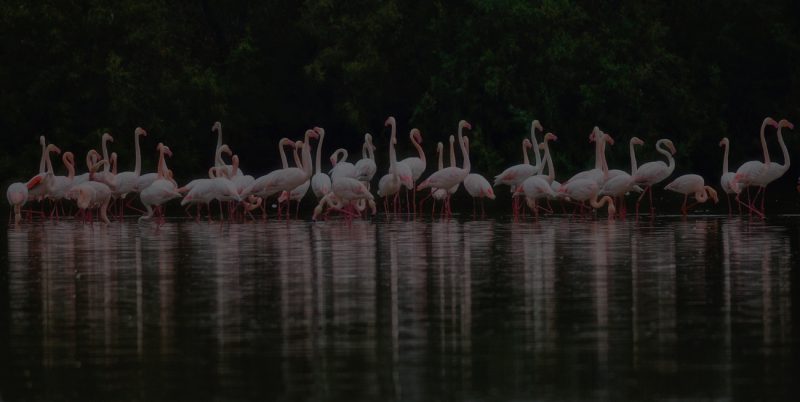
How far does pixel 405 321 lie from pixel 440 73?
3283cm

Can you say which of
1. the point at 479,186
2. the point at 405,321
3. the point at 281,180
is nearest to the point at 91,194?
the point at 281,180

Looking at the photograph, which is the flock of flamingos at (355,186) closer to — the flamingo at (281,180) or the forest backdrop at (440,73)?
the flamingo at (281,180)

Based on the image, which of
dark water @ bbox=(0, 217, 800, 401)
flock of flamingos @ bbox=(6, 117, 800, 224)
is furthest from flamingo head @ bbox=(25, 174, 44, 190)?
dark water @ bbox=(0, 217, 800, 401)

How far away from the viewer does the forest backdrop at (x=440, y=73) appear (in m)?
41.9

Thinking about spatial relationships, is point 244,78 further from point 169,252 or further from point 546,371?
point 546,371

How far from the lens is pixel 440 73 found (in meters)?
44.5

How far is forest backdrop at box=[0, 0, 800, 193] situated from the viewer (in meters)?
41.9

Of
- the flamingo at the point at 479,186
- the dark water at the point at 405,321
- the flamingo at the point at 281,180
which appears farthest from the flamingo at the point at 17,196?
the flamingo at the point at 479,186

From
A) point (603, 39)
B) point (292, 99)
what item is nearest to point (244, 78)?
point (292, 99)

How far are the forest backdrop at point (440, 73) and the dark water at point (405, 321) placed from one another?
22214 mm

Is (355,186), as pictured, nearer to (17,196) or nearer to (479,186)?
(479,186)

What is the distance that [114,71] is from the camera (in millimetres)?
41031

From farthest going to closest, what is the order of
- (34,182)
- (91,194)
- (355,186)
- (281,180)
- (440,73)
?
(440,73), (34,182), (91,194), (281,180), (355,186)

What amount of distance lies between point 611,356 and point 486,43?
33.8 metres
